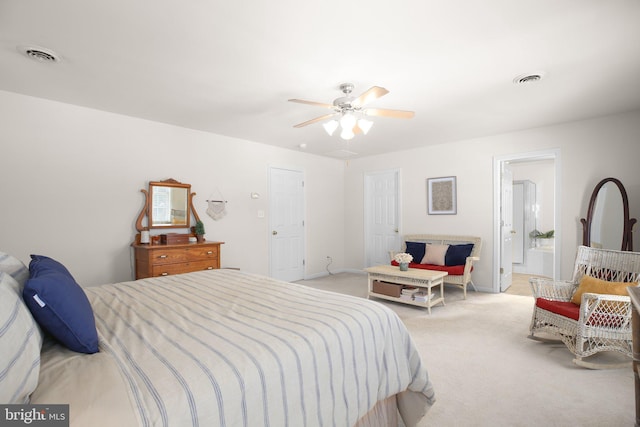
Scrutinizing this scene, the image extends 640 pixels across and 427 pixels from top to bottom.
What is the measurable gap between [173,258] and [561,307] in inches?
157

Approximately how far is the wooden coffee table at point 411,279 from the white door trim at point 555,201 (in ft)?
4.37

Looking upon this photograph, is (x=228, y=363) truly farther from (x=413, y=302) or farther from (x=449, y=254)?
(x=449, y=254)

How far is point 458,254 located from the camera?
4758 mm

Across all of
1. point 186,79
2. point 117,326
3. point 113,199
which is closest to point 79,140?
point 113,199

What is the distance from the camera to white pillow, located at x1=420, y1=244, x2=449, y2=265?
4.87 meters

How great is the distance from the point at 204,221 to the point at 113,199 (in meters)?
1.16

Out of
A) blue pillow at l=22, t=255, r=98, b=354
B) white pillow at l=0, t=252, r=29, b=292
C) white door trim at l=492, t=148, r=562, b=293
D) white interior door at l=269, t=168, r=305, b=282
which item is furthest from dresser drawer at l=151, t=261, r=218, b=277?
white door trim at l=492, t=148, r=562, b=293

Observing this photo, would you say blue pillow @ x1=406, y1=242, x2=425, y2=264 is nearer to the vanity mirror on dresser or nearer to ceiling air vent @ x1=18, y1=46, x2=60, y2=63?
the vanity mirror on dresser

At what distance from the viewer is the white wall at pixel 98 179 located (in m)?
3.16

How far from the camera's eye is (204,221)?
14.9 ft

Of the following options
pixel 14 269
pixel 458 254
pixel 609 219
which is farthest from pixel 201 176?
pixel 609 219

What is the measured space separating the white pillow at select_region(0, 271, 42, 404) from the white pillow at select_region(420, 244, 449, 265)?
4.74 m

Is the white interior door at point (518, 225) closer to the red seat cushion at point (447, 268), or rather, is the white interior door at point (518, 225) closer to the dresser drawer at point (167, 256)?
the red seat cushion at point (447, 268)

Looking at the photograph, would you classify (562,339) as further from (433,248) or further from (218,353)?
(218,353)
